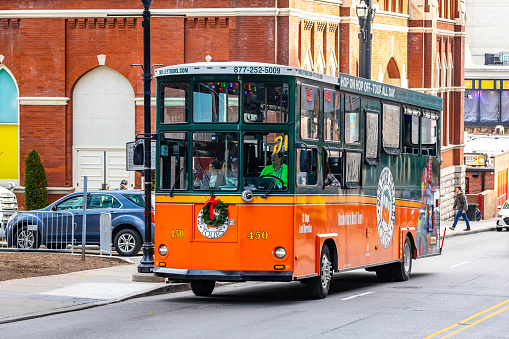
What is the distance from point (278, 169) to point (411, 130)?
6.02 metres

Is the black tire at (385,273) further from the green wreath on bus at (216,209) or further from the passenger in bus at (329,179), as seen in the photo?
the green wreath on bus at (216,209)

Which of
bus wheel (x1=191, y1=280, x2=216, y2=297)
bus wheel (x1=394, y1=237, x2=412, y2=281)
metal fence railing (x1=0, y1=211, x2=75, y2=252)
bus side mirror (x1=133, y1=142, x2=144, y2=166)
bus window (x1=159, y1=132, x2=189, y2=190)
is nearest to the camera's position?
bus window (x1=159, y1=132, x2=189, y2=190)

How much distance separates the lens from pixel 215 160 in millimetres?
15234

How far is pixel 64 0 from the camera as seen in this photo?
116 ft

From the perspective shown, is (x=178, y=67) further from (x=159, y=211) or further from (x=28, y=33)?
(x=28, y=33)

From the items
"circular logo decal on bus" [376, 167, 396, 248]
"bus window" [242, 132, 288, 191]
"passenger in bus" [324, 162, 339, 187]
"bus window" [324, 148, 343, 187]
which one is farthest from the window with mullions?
"bus window" [242, 132, 288, 191]

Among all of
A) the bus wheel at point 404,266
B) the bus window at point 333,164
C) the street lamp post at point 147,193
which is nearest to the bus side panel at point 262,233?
the bus window at point 333,164

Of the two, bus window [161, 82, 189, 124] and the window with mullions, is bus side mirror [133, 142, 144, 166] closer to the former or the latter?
bus window [161, 82, 189, 124]

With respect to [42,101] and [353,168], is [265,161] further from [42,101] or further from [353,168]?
[42,101]

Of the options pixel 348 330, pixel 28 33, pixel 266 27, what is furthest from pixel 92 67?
pixel 348 330

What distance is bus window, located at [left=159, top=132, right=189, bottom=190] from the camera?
15.4 meters

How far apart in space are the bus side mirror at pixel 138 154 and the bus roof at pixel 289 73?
103 inches

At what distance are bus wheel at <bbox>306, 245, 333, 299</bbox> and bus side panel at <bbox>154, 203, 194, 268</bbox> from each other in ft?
7.12

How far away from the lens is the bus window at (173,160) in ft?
50.6
